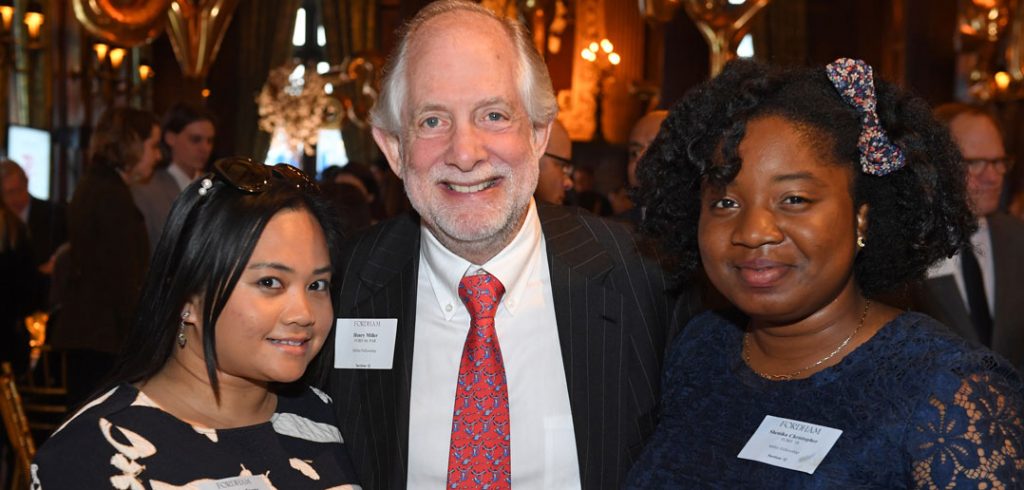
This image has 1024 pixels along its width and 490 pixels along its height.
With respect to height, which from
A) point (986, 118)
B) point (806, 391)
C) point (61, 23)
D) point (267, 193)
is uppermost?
point (61, 23)

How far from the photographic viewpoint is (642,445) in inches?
91.9

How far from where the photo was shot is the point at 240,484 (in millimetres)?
1960

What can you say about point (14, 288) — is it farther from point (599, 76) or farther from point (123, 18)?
point (599, 76)

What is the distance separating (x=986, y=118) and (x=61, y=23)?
9.00 meters

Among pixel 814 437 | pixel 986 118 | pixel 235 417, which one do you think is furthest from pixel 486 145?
pixel 986 118

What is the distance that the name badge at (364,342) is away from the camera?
7.90 ft

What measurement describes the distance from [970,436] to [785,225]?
0.44 m

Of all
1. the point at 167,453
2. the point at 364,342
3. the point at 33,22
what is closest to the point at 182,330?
the point at 167,453

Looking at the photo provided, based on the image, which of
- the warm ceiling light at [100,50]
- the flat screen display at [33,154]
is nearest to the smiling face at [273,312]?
the flat screen display at [33,154]

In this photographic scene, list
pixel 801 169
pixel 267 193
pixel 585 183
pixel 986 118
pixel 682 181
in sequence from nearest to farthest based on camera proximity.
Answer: pixel 801 169
pixel 267 193
pixel 682 181
pixel 986 118
pixel 585 183

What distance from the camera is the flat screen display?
986 centimetres

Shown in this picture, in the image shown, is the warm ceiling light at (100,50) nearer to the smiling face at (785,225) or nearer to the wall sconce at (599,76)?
the wall sconce at (599,76)

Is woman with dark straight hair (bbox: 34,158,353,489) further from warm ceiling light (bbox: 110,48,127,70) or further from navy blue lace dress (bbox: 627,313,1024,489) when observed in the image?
warm ceiling light (bbox: 110,48,127,70)

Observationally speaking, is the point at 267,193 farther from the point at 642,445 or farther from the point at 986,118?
the point at 986,118
